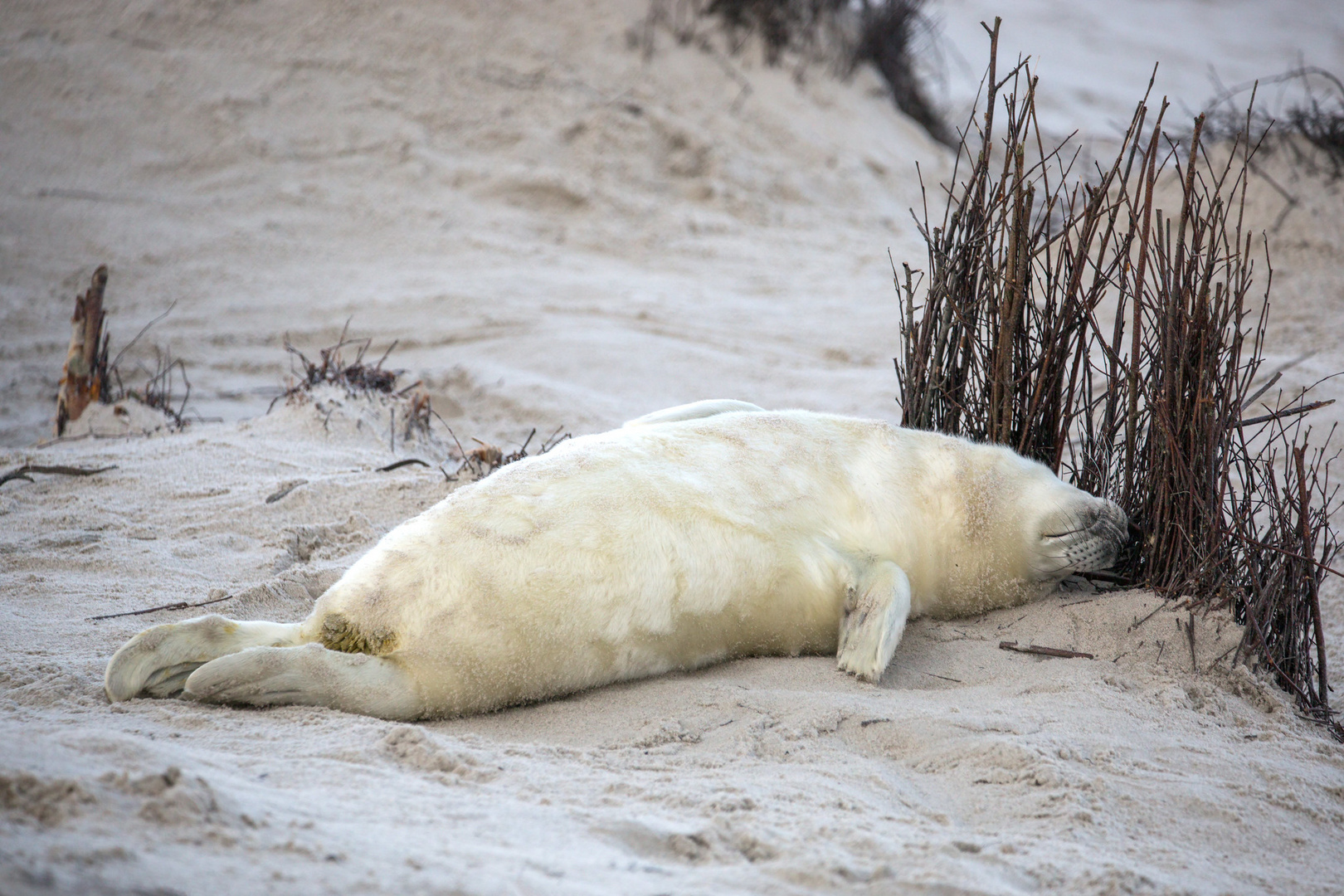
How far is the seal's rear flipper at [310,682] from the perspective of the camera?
A: 220cm

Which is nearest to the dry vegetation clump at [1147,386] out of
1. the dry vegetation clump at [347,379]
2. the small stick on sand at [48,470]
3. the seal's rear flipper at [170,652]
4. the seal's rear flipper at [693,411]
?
the seal's rear flipper at [693,411]

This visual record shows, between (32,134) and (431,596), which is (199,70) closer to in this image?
(32,134)

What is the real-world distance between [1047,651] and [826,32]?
9.02 m

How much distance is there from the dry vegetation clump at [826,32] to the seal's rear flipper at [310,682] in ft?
26.4

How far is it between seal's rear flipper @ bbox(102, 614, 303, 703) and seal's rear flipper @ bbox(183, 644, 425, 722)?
6 centimetres

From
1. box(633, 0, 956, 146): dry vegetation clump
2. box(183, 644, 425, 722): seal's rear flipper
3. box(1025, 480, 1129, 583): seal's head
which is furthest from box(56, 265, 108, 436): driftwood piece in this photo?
box(633, 0, 956, 146): dry vegetation clump

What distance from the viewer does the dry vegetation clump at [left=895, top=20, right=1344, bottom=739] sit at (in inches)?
103

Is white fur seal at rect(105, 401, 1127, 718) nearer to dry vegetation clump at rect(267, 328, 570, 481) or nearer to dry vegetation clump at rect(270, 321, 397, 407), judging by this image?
dry vegetation clump at rect(267, 328, 570, 481)

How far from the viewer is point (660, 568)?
8.18ft

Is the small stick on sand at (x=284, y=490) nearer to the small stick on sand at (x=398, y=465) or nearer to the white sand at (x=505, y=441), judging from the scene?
the white sand at (x=505, y=441)

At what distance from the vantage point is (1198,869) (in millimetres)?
1838

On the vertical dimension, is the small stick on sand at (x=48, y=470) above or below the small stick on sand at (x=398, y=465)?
below

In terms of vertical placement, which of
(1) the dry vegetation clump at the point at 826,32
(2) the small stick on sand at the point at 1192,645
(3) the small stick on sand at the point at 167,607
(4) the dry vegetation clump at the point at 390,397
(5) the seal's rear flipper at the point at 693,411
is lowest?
(3) the small stick on sand at the point at 167,607

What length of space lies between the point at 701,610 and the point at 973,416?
4.40ft
